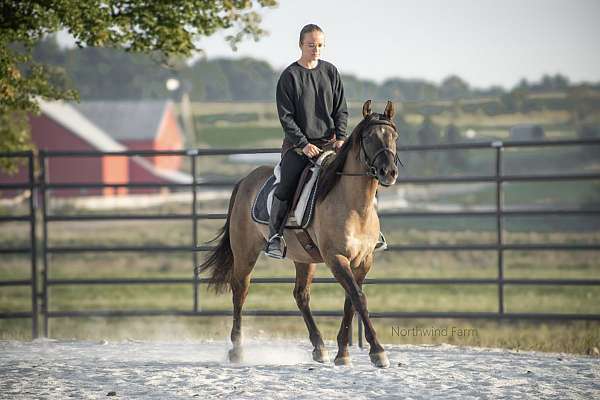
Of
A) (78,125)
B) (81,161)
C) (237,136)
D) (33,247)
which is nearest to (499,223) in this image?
(33,247)

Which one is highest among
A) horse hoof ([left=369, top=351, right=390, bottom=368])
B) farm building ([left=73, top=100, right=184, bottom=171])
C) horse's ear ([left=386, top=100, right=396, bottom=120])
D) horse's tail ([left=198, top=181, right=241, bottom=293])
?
farm building ([left=73, top=100, right=184, bottom=171])

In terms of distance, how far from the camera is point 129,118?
61.3 metres

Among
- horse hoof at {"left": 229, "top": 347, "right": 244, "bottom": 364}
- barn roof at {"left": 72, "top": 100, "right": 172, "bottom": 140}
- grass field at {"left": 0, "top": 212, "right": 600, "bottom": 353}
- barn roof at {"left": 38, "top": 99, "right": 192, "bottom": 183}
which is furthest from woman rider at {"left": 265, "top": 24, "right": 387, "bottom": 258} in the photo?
barn roof at {"left": 72, "top": 100, "right": 172, "bottom": 140}

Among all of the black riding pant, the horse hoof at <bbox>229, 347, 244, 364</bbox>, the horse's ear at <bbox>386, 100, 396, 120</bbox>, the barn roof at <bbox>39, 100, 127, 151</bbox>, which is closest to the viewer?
the horse's ear at <bbox>386, 100, 396, 120</bbox>

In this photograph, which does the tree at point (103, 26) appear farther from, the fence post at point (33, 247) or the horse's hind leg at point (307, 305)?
the horse's hind leg at point (307, 305)

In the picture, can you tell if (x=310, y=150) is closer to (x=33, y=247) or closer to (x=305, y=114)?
(x=305, y=114)

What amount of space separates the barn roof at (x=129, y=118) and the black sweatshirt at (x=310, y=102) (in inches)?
2089

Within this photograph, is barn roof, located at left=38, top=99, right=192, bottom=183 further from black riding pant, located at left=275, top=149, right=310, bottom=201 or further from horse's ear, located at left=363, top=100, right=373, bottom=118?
horse's ear, located at left=363, top=100, right=373, bottom=118

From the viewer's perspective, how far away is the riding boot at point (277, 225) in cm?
800

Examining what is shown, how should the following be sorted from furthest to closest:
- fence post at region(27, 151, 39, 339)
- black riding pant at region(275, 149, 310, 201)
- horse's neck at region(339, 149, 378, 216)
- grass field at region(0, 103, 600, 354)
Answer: grass field at region(0, 103, 600, 354)
fence post at region(27, 151, 39, 339)
black riding pant at region(275, 149, 310, 201)
horse's neck at region(339, 149, 378, 216)

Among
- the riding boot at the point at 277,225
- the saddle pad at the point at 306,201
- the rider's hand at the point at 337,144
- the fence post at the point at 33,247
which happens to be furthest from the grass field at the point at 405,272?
the rider's hand at the point at 337,144

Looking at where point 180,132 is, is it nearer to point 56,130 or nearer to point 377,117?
point 56,130

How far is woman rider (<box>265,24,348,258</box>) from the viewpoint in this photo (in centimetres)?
776

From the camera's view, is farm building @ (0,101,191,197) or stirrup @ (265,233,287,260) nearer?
stirrup @ (265,233,287,260)
